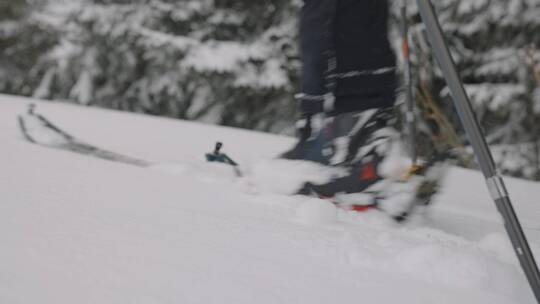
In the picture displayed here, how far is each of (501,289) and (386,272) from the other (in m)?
0.17

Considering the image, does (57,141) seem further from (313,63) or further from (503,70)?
(503,70)

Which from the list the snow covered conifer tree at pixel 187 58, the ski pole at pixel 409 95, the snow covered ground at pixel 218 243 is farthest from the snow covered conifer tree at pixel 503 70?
the snow covered ground at pixel 218 243

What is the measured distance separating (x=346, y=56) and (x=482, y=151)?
55 centimetres

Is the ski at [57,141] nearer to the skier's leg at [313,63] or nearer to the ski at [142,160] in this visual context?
the ski at [142,160]

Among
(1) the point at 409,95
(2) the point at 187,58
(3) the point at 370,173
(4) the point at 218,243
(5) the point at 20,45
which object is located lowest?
(4) the point at 218,243

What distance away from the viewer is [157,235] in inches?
29.9

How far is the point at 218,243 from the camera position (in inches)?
29.8

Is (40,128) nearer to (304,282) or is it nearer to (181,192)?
(181,192)

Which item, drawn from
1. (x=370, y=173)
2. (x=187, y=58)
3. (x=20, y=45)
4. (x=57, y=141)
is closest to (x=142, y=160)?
(x=57, y=141)

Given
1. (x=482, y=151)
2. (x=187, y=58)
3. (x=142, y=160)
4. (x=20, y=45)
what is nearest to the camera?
(x=482, y=151)

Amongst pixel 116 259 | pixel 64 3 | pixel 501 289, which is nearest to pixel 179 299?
pixel 116 259

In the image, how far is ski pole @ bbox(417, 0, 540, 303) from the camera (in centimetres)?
Answer: 63

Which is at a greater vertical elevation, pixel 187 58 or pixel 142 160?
pixel 187 58

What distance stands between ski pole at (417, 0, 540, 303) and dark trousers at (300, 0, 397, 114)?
42 cm
